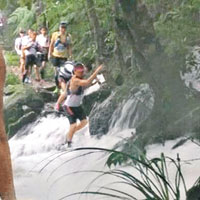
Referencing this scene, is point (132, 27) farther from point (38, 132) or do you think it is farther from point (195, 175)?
point (38, 132)

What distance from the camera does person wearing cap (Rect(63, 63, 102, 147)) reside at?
9859mm

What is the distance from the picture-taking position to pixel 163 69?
8.98m

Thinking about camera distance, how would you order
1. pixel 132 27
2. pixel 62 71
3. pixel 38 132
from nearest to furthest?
1. pixel 132 27
2. pixel 62 71
3. pixel 38 132

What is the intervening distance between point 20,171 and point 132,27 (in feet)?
10.3

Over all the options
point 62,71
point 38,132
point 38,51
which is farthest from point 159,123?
point 38,51

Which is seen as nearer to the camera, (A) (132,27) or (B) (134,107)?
(A) (132,27)

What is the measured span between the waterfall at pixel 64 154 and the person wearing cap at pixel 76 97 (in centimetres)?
42

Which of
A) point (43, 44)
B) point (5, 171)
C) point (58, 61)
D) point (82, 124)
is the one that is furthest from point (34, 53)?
point (5, 171)

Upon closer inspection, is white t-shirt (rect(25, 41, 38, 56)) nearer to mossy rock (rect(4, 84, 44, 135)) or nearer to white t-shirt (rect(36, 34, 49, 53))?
white t-shirt (rect(36, 34, 49, 53))

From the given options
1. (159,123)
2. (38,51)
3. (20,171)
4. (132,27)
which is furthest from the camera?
(38,51)

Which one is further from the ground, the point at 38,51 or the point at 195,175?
the point at 195,175

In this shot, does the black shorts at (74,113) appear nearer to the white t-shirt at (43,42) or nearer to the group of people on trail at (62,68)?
the group of people on trail at (62,68)

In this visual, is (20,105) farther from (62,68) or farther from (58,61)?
(62,68)

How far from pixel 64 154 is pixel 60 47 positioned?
12.1ft
